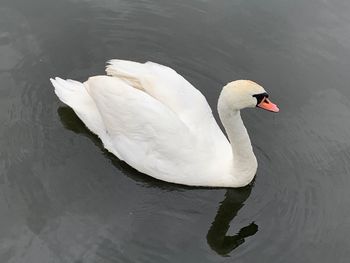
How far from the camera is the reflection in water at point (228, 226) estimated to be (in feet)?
22.3

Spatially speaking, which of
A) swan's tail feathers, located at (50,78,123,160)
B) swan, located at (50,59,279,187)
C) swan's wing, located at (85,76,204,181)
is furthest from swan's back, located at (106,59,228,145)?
swan's tail feathers, located at (50,78,123,160)

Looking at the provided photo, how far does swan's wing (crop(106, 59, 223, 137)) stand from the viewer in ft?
23.3

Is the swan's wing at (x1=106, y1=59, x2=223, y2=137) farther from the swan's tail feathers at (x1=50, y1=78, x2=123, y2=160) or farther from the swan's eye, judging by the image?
the swan's eye

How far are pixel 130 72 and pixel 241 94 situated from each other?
1.52 metres

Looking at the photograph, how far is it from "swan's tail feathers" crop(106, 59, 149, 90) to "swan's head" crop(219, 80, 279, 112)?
1.15 m

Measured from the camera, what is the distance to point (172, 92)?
7.17m

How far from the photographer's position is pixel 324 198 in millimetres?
7258

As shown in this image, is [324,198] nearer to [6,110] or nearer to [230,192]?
[230,192]

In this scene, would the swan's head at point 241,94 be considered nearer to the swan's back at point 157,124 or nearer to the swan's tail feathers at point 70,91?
the swan's back at point 157,124

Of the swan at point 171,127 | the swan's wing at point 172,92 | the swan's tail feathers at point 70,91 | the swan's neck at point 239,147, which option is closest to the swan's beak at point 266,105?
the swan at point 171,127

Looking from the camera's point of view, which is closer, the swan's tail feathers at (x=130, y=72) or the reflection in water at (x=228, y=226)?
the reflection in water at (x=228, y=226)

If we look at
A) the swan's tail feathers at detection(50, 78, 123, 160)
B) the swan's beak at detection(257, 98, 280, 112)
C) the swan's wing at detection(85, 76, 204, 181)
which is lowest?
the swan's tail feathers at detection(50, 78, 123, 160)

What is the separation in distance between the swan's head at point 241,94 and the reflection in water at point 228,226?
1144 mm

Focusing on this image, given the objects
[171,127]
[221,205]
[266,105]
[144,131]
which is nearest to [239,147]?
[266,105]
